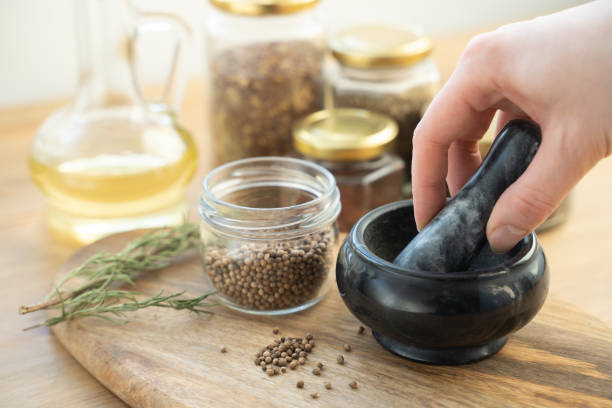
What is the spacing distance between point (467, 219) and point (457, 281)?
0.32 ft

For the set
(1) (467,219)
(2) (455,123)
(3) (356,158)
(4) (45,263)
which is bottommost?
(4) (45,263)

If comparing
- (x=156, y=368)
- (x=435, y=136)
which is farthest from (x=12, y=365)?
(x=435, y=136)

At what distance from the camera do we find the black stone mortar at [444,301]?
0.87 m

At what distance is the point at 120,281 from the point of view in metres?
1.17

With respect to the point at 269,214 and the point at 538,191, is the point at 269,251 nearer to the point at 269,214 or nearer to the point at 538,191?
the point at 269,214

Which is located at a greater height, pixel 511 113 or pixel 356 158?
pixel 511 113

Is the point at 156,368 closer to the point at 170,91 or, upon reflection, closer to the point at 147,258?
the point at 147,258

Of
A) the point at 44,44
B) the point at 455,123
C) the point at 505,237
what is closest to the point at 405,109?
the point at 455,123

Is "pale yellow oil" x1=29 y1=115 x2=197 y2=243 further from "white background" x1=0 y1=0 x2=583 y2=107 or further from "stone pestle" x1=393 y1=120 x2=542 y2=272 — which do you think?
"stone pestle" x1=393 y1=120 x2=542 y2=272

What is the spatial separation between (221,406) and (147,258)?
15.5 inches


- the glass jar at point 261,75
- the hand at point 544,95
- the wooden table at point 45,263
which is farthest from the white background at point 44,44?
the hand at point 544,95

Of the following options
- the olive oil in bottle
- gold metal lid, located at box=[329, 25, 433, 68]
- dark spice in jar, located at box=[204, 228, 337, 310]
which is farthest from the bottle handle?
dark spice in jar, located at box=[204, 228, 337, 310]

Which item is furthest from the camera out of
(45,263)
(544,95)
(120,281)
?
(45,263)

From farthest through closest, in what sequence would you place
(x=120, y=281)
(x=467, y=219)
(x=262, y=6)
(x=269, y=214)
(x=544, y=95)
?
(x=262, y=6), (x=120, y=281), (x=269, y=214), (x=467, y=219), (x=544, y=95)
